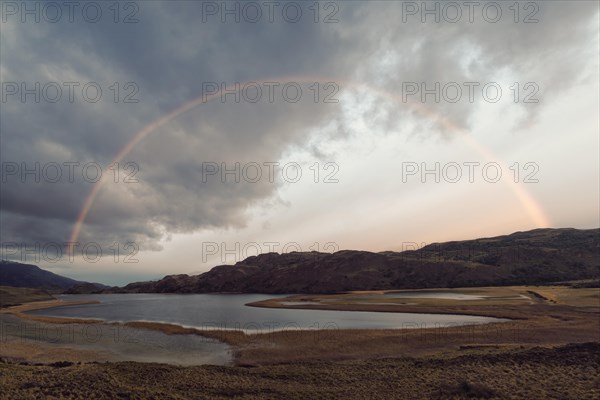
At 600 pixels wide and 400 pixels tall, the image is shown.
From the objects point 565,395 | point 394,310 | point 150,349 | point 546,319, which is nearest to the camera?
point 565,395

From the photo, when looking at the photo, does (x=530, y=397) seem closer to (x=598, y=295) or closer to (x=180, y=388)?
(x=180, y=388)

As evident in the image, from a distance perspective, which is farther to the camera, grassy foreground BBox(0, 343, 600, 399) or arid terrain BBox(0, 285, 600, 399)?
Answer: arid terrain BBox(0, 285, 600, 399)

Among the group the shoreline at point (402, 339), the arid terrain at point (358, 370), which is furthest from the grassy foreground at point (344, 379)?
the shoreline at point (402, 339)

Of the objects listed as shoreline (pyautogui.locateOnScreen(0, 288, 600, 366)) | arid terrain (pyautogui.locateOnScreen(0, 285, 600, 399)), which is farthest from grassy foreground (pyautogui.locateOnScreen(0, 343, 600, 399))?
shoreline (pyautogui.locateOnScreen(0, 288, 600, 366))

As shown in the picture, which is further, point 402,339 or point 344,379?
point 402,339

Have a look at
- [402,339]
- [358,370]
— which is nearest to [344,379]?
[358,370]

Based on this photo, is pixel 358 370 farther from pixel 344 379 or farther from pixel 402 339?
pixel 402 339

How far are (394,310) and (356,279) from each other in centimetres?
11090

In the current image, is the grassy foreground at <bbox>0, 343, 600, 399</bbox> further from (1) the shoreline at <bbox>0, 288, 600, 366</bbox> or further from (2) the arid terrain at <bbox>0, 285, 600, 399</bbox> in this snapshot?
(1) the shoreline at <bbox>0, 288, 600, 366</bbox>

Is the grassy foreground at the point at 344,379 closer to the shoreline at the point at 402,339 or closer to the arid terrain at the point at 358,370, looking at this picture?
the arid terrain at the point at 358,370

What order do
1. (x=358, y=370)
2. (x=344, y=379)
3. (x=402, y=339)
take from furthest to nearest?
1. (x=402, y=339)
2. (x=358, y=370)
3. (x=344, y=379)

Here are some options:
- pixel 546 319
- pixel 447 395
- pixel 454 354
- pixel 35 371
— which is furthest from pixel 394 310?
pixel 35 371

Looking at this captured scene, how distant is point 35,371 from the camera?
105 feet

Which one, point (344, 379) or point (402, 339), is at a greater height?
point (344, 379)
